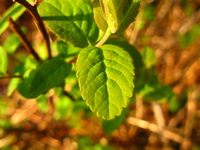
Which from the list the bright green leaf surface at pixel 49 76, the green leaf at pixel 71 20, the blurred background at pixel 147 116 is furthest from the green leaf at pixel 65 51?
the blurred background at pixel 147 116

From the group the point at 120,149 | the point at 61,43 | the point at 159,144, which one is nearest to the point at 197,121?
the point at 159,144

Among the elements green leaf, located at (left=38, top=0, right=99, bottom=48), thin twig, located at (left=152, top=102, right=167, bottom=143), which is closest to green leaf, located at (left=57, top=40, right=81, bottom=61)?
green leaf, located at (left=38, top=0, right=99, bottom=48)

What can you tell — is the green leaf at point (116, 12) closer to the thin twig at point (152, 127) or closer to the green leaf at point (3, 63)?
the green leaf at point (3, 63)

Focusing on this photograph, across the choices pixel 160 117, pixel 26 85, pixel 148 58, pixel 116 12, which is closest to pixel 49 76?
pixel 26 85

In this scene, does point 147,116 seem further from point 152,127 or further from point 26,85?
point 26,85

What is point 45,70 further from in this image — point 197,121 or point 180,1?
point 180,1

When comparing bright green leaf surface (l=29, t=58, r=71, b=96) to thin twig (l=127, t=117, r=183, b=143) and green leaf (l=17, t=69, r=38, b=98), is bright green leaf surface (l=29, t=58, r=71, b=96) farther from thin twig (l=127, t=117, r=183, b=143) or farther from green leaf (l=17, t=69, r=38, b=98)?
thin twig (l=127, t=117, r=183, b=143)

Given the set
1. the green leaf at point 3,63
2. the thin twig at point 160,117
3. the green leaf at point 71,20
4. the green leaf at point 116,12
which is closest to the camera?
the green leaf at point 116,12
